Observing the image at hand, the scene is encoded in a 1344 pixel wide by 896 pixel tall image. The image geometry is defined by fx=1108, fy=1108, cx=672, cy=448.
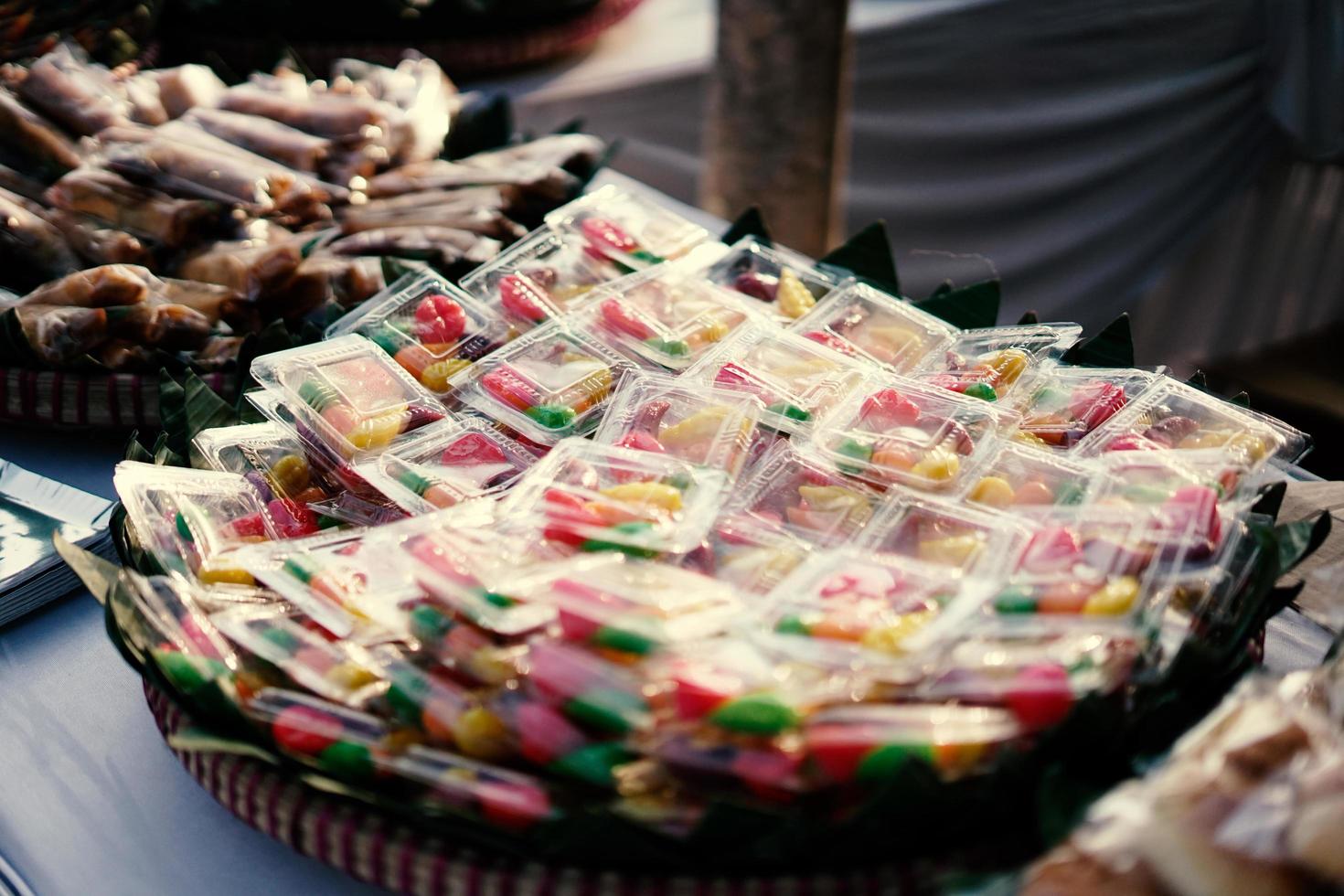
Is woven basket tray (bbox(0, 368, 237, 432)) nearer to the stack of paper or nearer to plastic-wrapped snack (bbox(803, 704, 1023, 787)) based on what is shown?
the stack of paper

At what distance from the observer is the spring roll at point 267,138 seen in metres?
1.68

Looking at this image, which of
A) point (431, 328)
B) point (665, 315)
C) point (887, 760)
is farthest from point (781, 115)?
point (887, 760)

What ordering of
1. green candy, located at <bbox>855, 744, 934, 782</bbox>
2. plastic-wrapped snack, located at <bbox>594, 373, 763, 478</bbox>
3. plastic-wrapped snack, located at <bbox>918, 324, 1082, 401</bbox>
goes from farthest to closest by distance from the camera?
plastic-wrapped snack, located at <bbox>918, 324, 1082, 401</bbox>, plastic-wrapped snack, located at <bbox>594, 373, 763, 478</bbox>, green candy, located at <bbox>855, 744, 934, 782</bbox>

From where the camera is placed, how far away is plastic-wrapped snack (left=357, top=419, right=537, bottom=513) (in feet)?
3.25

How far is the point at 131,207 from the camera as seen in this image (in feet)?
4.99

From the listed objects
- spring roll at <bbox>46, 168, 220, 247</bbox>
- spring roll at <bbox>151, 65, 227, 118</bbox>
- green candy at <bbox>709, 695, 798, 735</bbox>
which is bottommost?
green candy at <bbox>709, 695, 798, 735</bbox>

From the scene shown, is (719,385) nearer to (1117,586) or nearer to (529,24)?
(1117,586)

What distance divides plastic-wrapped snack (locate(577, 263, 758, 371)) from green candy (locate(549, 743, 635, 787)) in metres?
0.54

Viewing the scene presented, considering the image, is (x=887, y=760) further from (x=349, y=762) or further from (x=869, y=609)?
(x=349, y=762)

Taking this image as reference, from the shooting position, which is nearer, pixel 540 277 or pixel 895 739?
pixel 895 739

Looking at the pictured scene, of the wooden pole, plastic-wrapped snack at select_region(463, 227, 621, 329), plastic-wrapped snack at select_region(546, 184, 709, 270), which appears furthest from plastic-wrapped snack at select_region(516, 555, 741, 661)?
the wooden pole

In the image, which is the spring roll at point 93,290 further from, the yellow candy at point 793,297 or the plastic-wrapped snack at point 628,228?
the yellow candy at point 793,297

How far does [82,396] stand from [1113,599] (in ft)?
3.76

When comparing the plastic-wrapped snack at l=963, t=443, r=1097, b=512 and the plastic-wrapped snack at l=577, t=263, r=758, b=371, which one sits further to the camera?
the plastic-wrapped snack at l=577, t=263, r=758, b=371
